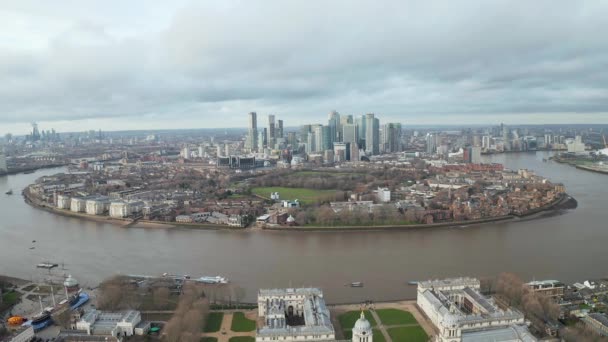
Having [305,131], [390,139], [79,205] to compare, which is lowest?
[79,205]

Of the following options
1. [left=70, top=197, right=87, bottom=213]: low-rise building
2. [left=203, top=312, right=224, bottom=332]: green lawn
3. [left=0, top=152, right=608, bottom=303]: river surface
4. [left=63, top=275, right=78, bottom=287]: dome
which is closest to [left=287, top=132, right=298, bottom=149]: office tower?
[left=70, top=197, right=87, bottom=213]: low-rise building

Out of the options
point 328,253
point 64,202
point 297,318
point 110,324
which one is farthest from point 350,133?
point 110,324

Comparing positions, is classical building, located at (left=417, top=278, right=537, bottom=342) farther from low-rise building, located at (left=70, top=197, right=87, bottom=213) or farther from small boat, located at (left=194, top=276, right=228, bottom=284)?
low-rise building, located at (left=70, top=197, right=87, bottom=213)

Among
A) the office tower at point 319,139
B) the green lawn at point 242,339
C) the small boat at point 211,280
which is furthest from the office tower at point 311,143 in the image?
the green lawn at point 242,339

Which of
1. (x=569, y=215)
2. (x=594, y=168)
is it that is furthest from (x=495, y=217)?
(x=594, y=168)

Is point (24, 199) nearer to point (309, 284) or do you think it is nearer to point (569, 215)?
point (309, 284)

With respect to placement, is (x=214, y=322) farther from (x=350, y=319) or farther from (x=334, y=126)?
(x=334, y=126)
